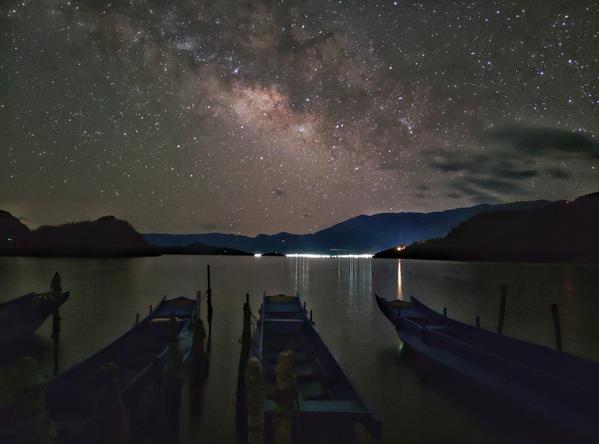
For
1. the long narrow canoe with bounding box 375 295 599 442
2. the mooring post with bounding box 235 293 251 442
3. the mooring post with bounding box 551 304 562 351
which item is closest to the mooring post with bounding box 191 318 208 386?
the mooring post with bounding box 235 293 251 442

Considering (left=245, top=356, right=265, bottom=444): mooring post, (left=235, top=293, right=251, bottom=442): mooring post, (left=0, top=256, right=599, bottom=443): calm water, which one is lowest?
(left=0, top=256, right=599, bottom=443): calm water

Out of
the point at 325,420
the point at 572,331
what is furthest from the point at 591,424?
the point at 572,331

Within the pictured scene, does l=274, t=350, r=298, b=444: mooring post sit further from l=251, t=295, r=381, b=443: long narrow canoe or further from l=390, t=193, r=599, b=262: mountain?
l=390, t=193, r=599, b=262: mountain

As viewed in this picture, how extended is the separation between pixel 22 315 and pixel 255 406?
20949 millimetres

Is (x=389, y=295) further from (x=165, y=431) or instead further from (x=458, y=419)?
(x=165, y=431)

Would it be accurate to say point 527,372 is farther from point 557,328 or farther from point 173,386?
point 173,386

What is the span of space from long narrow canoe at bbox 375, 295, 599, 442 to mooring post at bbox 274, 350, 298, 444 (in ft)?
23.9

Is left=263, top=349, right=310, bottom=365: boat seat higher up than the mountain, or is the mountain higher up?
the mountain

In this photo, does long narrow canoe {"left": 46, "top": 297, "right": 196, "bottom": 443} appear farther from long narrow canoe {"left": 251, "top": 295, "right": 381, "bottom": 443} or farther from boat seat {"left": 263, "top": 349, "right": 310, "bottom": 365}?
boat seat {"left": 263, "top": 349, "right": 310, "bottom": 365}

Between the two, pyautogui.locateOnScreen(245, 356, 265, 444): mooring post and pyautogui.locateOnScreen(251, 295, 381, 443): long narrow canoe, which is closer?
pyautogui.locateOnScreen(245, 356, 265, 444): mooring post

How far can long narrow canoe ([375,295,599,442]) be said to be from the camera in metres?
9.38

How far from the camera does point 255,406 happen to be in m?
7.93

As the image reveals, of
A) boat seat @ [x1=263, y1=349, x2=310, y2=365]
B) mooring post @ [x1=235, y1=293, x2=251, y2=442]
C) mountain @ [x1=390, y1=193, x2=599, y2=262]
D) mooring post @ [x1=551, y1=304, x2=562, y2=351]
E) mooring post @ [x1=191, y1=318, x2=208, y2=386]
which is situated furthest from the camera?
mountain @ [x1=390, y1=193, x2=599, y2=262]

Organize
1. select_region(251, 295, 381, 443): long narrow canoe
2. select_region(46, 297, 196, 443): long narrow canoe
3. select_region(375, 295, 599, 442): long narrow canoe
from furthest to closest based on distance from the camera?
select_region(375, 295, 599, 442): long narrow canoe → select_region(251, 295, 381, 443): long narrow canoe → select_region(46, 297, 196, 443): long narrow canoe
